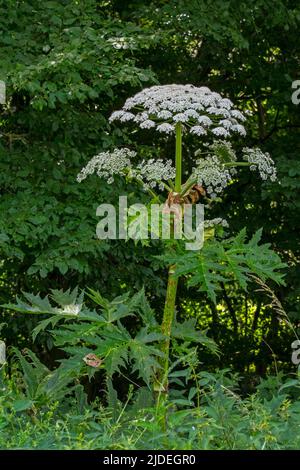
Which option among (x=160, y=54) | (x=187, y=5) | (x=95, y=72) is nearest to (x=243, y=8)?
(x=187, y=5)

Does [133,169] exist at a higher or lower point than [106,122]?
lower

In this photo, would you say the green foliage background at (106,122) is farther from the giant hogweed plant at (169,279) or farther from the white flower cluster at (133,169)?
the giant hogweed plant at (169,279)

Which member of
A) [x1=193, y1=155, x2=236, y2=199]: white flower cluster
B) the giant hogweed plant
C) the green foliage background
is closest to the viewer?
the giant hogweed plant

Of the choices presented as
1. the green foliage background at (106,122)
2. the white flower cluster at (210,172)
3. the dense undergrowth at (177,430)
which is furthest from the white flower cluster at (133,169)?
the green foliage background at (106,122)

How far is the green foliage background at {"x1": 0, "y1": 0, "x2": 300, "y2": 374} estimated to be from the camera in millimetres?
7375

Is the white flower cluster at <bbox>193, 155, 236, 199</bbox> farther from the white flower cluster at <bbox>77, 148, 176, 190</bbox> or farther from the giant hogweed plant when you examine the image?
the white flower cluster at <bbox>77, 148, 176, 190</bbox>

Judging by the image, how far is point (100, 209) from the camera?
758 cm

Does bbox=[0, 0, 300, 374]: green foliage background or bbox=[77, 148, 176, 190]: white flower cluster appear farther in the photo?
bbox=[0, 0, 300, 374]: green foliage background

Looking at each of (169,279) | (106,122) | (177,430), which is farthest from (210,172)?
(106,122)

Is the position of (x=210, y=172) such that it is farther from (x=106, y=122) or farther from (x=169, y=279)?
(x=106, y=122)

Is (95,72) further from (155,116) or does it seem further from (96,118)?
(155,116)

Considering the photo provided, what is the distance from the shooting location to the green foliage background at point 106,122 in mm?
7375

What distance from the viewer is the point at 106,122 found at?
8.23 m

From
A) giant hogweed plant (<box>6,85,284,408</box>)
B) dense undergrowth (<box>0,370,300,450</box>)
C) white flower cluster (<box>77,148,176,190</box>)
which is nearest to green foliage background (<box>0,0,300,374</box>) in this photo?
white flower cluster (<box>77,148,176,190</box>)
